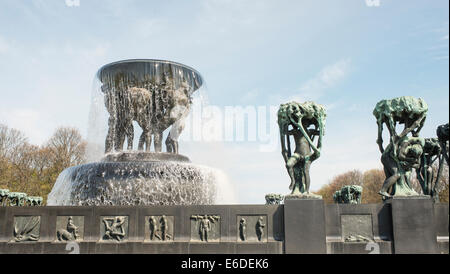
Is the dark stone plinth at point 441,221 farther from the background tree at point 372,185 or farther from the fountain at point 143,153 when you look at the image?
the background tree at point 372,185

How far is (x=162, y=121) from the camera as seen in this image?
15.9m

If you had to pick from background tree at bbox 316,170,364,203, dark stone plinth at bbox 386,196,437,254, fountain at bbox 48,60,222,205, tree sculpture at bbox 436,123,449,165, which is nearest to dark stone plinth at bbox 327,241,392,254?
dark stone plinth at bbox 386,196,437,254

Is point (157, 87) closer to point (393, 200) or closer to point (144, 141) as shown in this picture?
point (144, 141)

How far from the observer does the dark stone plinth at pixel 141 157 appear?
556 inches

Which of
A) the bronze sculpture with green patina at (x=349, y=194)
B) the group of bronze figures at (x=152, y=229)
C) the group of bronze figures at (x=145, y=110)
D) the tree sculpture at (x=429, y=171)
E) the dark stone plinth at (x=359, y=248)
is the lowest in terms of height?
the dark stone plinth at (x=359, y=248)

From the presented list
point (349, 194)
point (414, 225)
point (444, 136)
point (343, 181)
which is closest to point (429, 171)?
point (444, 136)

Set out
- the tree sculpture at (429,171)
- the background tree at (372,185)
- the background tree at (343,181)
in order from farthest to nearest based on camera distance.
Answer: the background tree at (343,181) < the background tree at (372,185) < the tree sculpture at (429,171)

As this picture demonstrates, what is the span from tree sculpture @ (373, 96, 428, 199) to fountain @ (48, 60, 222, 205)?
635 cm

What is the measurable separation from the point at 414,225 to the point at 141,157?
9.25 m

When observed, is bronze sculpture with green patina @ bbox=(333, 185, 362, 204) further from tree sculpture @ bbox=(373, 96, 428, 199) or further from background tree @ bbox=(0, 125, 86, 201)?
background tree @ bbox=(0, 125, 86, 201)

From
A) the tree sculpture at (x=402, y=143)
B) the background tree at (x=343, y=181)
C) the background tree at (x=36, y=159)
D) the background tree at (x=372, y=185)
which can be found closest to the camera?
the tree sculpture at (x=402, y=143)

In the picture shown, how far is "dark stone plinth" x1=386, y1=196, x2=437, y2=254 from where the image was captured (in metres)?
8.59

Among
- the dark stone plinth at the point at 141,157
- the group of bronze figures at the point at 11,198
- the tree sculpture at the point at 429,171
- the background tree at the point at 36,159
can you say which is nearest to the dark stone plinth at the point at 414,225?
the tree sculpture at the point at 429,171

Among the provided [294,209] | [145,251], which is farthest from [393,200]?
[145,251]
